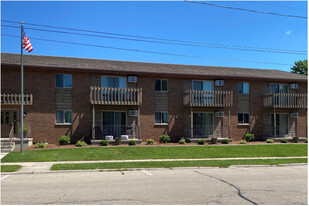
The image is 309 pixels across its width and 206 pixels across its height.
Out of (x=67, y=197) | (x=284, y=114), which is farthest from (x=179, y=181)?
(x=284, y=114)

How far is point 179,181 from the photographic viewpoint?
30.8 feet

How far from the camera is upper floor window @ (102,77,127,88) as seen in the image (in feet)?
70.0

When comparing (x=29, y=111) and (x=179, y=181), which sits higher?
(x=29, y=111)

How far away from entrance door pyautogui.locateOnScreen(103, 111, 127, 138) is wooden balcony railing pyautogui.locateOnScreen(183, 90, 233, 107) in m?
4.89

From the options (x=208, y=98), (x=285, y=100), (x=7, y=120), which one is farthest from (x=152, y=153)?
(x=285, y=100)

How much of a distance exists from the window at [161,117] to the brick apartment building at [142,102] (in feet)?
0.25

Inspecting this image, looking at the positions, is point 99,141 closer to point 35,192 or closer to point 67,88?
point 67,88

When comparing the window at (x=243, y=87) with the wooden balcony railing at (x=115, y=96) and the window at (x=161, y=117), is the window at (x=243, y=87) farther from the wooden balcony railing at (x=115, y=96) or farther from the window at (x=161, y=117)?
the wooden balcony railing at (x=115, y=96)

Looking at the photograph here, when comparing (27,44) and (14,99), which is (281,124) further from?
(14,99)

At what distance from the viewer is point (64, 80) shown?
20.5 m

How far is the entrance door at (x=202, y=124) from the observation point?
75.5 ft

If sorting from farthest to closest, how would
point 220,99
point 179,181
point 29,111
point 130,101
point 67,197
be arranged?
point 220,99
point 130,101
point 29,111
point 179,181
point 67,197

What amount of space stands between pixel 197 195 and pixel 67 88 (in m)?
15.3

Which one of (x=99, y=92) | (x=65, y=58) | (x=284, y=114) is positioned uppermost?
(x=65, y=58)
